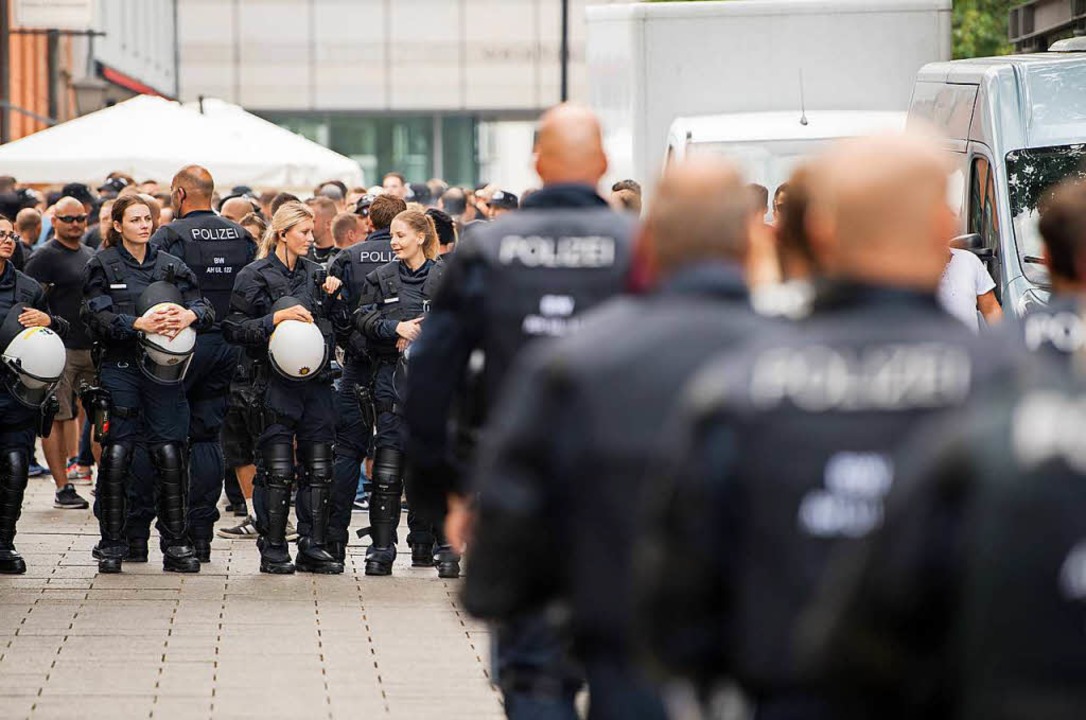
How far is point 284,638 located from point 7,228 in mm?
2899

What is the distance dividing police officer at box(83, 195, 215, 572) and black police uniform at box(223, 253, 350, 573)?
0.85 feet

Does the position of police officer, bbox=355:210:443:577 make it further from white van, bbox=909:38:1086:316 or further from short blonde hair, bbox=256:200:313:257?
white van, bbox=909:38:1086:316

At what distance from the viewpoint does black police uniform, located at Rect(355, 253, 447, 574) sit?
1059 cm

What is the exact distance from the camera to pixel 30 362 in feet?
34.3

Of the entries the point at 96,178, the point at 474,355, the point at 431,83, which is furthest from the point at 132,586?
the point at 431,83

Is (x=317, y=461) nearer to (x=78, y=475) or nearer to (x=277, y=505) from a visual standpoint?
(x=277, y=505)

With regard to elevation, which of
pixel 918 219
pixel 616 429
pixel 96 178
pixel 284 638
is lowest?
pixel 284 638

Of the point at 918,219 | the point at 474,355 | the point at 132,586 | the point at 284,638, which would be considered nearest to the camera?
the point at 918,219

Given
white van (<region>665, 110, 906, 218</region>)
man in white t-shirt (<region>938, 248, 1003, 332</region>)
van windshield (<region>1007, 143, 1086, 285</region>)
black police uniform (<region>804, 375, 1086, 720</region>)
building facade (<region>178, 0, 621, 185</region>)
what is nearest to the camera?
black police uniform (<region>804, 375, 1086, 720</region>)

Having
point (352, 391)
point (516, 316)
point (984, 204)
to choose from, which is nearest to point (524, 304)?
point (516, 316)

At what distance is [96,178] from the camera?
63.1ft

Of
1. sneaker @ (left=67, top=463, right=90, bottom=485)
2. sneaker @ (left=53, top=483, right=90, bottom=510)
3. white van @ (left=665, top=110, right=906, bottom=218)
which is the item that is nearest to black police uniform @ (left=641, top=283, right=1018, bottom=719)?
sneaker @ (left=53, top=483, right=90, bottom=510)

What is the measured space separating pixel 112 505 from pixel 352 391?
1.36 m

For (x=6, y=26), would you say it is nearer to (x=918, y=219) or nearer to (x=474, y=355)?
(x=474, y=355)
